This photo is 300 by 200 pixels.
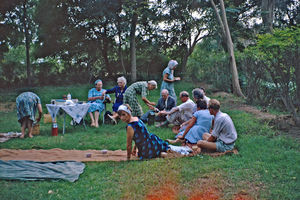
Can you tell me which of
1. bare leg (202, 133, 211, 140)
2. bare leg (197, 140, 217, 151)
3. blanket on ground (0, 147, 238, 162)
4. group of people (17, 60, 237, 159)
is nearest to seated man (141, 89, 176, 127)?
group of people (17, 60, 237, 159)

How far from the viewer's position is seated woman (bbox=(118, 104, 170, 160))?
440cm

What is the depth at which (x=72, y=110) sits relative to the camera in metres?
7.04

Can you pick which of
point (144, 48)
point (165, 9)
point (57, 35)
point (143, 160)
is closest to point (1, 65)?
point (57, 35)

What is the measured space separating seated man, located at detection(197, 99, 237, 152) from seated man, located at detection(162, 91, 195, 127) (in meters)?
1.68

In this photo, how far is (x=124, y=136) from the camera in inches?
260

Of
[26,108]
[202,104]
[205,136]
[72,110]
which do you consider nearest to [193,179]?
[205,136]

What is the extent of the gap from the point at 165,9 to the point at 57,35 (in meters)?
8.26

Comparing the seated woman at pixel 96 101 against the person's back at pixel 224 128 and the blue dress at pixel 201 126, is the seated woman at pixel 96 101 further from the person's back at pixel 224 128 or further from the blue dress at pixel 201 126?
the person's back at pixel 224 128

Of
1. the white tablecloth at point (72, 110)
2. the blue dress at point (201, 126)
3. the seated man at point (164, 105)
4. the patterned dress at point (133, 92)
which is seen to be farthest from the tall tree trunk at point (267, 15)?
the white tablecloth at point (72, 110)

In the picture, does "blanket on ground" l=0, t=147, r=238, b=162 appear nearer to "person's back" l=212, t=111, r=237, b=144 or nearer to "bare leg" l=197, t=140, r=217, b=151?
"bare leg" l=197, t=140, r=217, b=151

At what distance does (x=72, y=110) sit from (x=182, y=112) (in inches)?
112

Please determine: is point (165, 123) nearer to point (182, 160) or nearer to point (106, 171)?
point (182, 160)

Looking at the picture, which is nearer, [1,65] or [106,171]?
[106,171]

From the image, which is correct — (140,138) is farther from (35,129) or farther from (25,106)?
(35,129)
